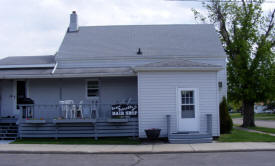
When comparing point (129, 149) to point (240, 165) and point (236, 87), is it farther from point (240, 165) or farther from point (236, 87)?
point (236, 87)

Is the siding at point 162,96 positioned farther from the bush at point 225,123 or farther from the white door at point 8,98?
the white door at point 8,98

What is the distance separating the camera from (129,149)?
1272 centimetres

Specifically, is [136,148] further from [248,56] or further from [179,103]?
[248,56]

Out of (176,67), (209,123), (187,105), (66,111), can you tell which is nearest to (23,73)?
(66,111)

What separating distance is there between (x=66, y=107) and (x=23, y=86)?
3665 mm

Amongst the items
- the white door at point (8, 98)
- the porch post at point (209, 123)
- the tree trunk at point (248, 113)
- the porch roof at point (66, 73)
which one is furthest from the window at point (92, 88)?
the tree trunk at point (248, 113)

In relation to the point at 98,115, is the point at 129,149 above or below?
below

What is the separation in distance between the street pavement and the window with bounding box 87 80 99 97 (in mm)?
5869

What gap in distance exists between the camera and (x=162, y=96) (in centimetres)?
1480

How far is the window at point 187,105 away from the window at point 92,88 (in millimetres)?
5019

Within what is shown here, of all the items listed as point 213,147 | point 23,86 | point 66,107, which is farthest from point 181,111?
point 23,86

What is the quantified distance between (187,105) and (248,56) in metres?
10.0

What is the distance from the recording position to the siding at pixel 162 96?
1480cm

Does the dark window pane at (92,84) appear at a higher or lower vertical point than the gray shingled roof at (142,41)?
lower
